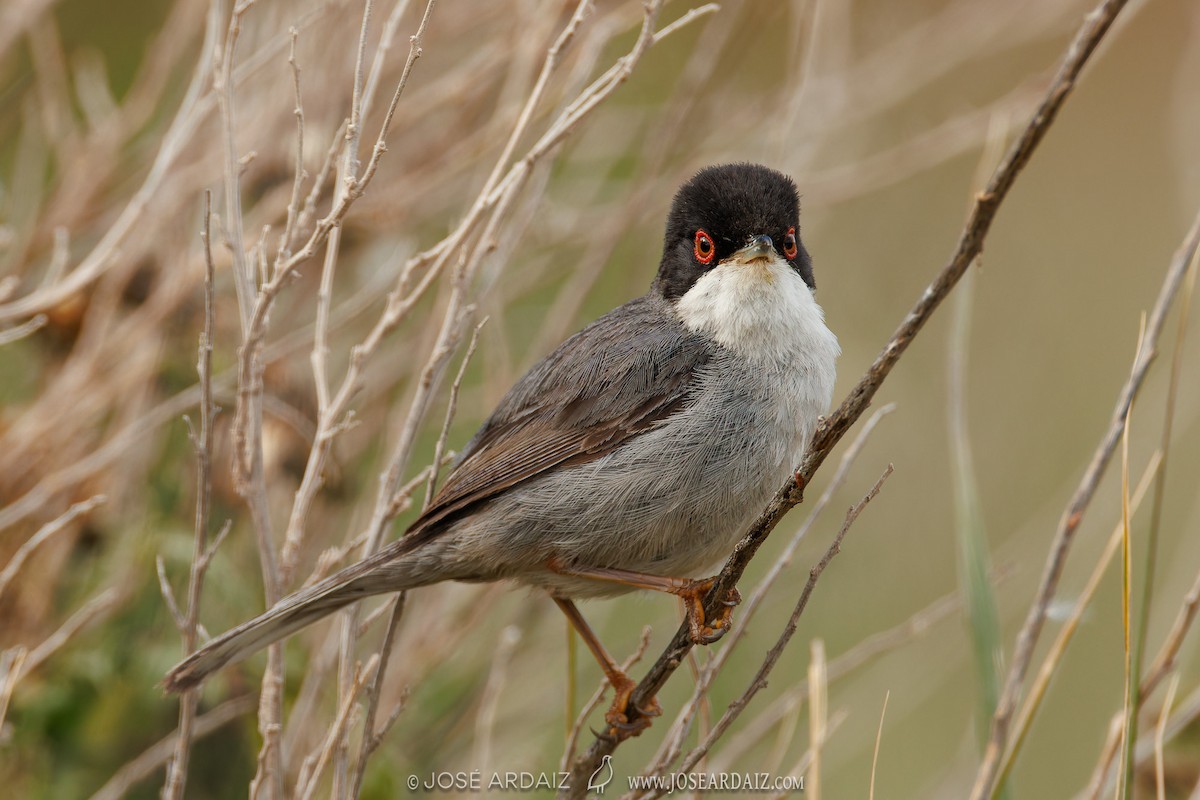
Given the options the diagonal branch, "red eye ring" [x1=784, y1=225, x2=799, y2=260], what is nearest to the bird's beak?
"red eye ring" [x1=784, y1=225, x2=799, y2=260]

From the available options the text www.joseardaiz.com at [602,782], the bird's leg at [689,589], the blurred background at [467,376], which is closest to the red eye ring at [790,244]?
the blurred background at [467,376]

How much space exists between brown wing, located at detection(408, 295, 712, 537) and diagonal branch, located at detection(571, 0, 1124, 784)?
744mm

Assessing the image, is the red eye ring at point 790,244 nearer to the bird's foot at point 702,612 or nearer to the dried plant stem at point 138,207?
the bird's foot at point 702,612

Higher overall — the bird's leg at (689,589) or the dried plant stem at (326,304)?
the dried plant stem at (326,304)

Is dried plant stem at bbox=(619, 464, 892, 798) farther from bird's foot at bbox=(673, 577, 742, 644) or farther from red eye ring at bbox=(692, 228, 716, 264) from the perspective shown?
red eye ring at bbox=(692, 228, 716, 264)

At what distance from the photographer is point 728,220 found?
3625 mm

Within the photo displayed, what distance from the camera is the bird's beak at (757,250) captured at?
11.5 feet

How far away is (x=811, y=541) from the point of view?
16.6ft

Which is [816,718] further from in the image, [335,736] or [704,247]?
[704,247]

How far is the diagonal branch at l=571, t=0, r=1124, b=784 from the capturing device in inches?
70.4

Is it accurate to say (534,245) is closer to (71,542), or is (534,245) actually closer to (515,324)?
(515,324)

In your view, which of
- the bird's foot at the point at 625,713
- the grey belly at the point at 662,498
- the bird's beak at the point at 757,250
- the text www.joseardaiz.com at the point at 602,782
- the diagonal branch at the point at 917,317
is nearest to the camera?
the diagonal branch at the point at 917,317

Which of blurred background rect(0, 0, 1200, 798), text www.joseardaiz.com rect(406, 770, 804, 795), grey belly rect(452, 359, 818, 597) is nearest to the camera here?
text www.joseardaiz.com rect(406, 770, 804, 795)

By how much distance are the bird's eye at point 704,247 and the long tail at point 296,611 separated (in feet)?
4.10
